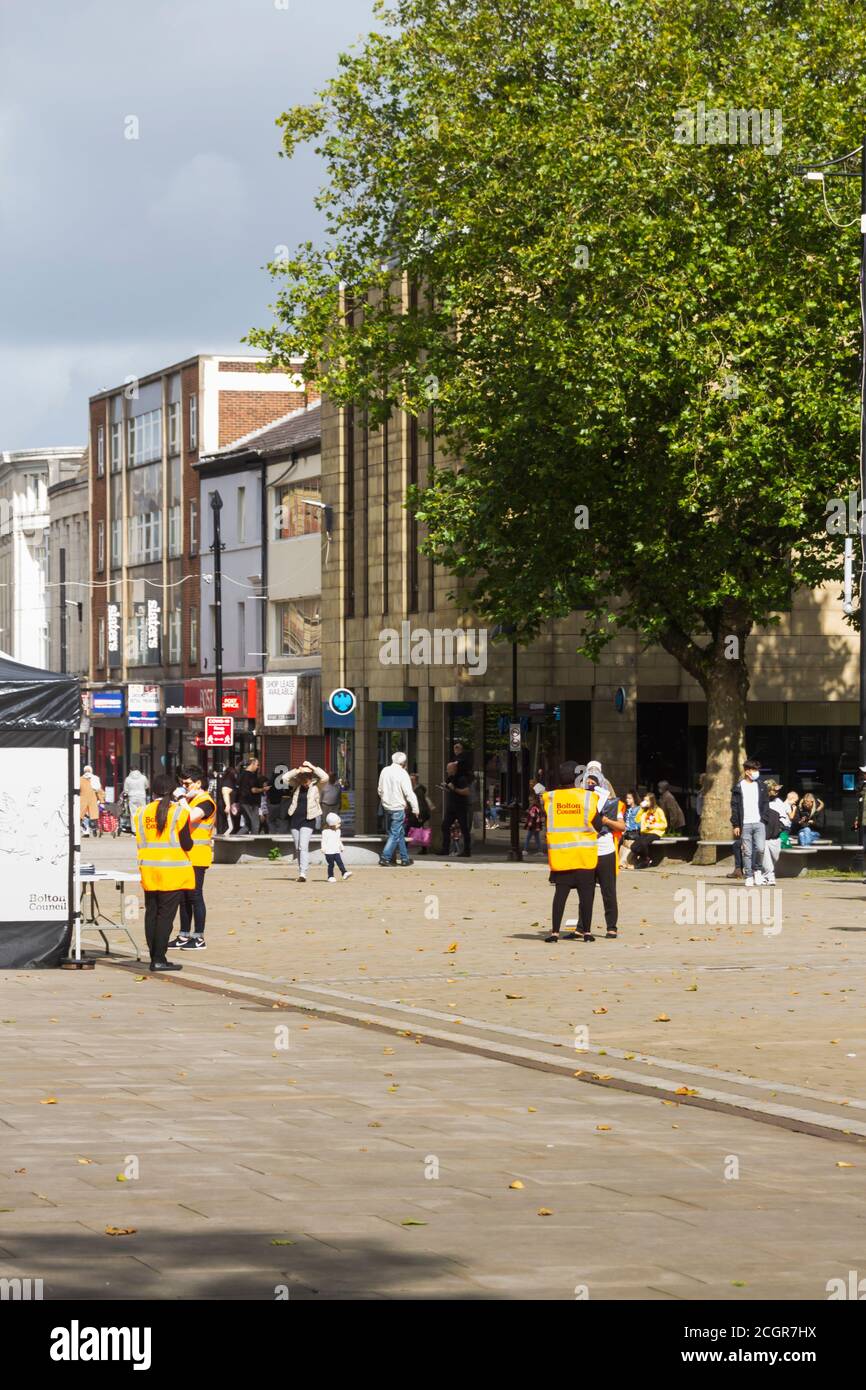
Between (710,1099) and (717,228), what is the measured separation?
80.2ft

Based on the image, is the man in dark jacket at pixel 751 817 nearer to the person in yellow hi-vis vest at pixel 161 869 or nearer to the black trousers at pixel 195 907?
the black trousers at pixel 195 907

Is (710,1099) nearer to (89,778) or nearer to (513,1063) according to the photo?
(513,1063)

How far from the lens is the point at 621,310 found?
34.2m

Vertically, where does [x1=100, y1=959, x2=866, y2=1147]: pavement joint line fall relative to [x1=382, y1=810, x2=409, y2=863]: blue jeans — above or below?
below

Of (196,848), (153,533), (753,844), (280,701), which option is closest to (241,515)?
(280,701)

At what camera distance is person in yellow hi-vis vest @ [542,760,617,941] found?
68.4ft

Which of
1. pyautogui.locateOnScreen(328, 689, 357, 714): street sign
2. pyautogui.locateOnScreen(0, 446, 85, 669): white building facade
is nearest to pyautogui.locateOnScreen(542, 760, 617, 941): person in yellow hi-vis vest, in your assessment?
pyautogui.locateOnScreen(328, 689, 357, 714): street sign

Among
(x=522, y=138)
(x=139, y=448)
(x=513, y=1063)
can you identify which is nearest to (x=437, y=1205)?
(x=513, y=1063)

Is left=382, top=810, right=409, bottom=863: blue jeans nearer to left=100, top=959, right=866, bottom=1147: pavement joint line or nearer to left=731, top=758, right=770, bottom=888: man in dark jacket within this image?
left=731, top=758, right=770, bottom=888: man in dark jacket

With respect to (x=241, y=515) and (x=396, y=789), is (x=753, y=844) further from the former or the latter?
(x=241, y=515)

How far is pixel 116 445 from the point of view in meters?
83.1

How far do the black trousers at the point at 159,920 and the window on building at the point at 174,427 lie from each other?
57550 mm

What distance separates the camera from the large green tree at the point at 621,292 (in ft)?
111

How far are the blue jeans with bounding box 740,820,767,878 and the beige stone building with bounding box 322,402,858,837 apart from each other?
13.2 m
